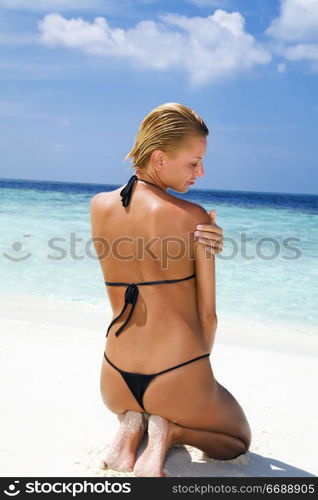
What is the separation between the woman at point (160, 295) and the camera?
7.53 ft

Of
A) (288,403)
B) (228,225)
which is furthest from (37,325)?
(228,225)

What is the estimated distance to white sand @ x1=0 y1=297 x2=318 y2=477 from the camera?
2.62 metres

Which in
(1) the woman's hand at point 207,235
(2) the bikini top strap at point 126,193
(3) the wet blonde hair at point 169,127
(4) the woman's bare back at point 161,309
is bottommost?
(4) the woman's bare back at point 161,309

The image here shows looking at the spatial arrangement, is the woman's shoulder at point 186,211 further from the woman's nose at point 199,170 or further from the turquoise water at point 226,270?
the turquoise water at point 226,270

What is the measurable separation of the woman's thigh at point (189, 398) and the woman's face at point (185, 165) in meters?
0.72

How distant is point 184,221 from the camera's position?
228 cm

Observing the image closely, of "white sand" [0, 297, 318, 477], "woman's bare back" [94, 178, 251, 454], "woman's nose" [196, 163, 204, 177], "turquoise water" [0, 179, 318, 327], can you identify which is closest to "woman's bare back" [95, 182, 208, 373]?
"woman's bare back" [94, 178, 251, 454]

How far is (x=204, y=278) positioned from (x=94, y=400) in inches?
57.0

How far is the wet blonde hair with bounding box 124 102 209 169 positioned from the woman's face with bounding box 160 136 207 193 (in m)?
0.02

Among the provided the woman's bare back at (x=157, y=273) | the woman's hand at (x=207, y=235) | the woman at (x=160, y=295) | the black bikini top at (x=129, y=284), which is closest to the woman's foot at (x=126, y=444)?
the woman at (x=160, y=295)

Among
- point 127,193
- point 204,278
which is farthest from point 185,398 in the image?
point 127,193

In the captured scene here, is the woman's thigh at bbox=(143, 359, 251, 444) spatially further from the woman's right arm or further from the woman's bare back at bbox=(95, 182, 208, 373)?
the woman's right arm

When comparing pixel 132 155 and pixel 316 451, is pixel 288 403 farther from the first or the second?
pixel 132 155

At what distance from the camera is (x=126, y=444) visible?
241 centimetres
